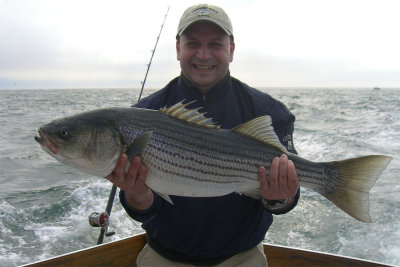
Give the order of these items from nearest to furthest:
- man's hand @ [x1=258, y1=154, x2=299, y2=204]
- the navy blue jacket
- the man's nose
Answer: man's hand @ [x1=258, y1=154, x2=299, y2=204]
the navy blue jacket
the man's nose

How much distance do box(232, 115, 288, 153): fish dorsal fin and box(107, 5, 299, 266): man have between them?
21cm

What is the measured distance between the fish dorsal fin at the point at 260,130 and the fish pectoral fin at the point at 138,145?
85cm

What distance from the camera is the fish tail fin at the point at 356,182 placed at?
295cm

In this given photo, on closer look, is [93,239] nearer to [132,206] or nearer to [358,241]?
[132,206]

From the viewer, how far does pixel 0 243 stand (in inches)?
251

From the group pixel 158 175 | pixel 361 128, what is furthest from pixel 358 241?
pixel 361 128

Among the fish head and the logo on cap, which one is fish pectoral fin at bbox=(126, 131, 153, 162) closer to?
the fish head

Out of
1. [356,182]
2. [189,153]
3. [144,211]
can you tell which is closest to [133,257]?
[144,211]

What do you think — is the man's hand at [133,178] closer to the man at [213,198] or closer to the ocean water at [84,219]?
the man at [213,198]

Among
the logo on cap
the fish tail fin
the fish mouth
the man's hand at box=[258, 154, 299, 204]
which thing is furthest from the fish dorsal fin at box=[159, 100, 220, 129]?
the fish tail fin

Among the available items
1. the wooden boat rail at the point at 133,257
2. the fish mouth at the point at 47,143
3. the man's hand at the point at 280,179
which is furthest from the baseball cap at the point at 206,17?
the wooden boat rail at the point at 133,257

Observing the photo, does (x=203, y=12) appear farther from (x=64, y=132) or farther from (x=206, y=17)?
(x=64, y=132)

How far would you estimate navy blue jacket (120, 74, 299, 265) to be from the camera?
3209mm

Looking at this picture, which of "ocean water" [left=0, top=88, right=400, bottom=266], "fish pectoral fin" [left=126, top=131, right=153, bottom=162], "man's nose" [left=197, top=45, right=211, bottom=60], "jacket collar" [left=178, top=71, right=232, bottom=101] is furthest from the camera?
"ocean water" [left=0, top=88, right=400, bottom=266]
